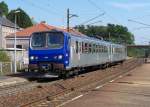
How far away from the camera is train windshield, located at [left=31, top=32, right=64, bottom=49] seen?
91.5 feet

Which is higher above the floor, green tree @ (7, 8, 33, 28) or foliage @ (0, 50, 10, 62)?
green tree @ (7, 8, 33, 28)

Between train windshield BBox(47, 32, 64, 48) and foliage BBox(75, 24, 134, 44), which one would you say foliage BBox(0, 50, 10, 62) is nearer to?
train windshield BBox(47, 32, 64, 48)

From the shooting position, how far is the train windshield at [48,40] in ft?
91.5

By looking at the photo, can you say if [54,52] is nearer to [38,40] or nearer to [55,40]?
[55,40]


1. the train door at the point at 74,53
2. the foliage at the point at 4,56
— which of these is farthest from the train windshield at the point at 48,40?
the foliage at the point at 4,56

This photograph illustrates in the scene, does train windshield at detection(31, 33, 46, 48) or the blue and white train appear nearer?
the blue and white train

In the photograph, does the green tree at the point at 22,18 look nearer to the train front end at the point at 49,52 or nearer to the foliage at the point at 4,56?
the foliage at the point at 4,56

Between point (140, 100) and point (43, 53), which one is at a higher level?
point (43, 53)

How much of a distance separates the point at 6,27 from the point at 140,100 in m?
75.6

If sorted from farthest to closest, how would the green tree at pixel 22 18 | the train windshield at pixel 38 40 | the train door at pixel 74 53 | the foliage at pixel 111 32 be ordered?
the foliage at pixel 111 32 < the green tree at pixel 22 18 < the train door at pixel 74 53 < the train windshield at pixel 38 40

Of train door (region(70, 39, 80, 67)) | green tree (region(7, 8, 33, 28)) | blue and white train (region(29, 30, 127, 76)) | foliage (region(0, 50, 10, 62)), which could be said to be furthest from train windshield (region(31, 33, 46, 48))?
green tree (region(7, 8, 33, 28))

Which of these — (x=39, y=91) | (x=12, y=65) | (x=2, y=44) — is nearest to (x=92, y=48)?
(x=12, y=65)

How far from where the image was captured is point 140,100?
16.4 meters

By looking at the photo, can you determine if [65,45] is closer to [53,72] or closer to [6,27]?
[53,72]
